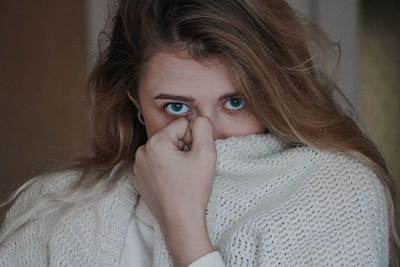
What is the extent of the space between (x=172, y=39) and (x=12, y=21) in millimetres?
1708

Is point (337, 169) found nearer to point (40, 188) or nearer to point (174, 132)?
point (174, 132)

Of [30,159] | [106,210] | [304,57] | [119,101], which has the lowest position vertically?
[30,159]

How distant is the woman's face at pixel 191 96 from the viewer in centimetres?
132

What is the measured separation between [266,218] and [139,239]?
0.33m

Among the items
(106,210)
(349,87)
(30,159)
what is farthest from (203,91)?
(30,159)

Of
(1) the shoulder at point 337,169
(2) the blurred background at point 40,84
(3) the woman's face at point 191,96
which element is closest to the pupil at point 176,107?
(3) the woman's face at point 191,96

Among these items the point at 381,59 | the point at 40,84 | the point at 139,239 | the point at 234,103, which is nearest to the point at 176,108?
the point at 234,103

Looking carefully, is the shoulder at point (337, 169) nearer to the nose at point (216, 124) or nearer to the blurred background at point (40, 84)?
the nose at point (216, 124)

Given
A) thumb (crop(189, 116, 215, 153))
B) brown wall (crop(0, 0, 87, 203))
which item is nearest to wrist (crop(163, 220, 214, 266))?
thumb (crop(189, 116, 215, 153))

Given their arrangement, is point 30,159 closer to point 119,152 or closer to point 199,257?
point 119,152

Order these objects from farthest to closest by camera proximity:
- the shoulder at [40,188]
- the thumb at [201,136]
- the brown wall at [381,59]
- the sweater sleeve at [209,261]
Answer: the brown wall at [381,59] < the shoulder at [40,188] < the thumb at [201,136] < the sweater sleeve at [209,261]

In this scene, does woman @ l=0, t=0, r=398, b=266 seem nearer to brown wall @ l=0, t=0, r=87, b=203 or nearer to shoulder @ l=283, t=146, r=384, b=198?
shoulder @ l=283, t=146, r=384, b=198

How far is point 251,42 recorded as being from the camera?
52.5 inches

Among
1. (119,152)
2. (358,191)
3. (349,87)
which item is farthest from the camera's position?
(349,87)
